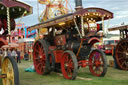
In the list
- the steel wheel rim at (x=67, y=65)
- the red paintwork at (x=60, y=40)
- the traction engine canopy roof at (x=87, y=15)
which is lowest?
the steel wheel rim at (x=67, y=65)

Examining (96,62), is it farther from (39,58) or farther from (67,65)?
(39,58)

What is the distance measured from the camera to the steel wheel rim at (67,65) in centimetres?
645

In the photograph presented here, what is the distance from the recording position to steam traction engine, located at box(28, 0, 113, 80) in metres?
6.43

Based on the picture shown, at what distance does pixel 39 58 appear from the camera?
7973 millimetres

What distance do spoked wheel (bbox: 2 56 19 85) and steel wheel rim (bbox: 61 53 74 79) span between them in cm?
257

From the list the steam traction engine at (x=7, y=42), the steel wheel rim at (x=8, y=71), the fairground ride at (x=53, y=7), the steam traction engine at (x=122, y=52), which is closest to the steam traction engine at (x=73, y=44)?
the steam traction engine at (x=122, y=52)

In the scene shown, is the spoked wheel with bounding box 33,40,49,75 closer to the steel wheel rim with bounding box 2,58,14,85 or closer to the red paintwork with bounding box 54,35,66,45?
the red paintwork with bounding box 54,35,66,45

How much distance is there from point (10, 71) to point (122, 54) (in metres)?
6.02

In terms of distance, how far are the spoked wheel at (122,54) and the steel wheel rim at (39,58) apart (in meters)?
3.44

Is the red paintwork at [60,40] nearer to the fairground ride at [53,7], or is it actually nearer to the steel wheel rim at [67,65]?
the steel wheel rim at [67,65]

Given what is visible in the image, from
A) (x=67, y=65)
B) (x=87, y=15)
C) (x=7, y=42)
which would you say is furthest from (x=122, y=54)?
(x=7, y=42)

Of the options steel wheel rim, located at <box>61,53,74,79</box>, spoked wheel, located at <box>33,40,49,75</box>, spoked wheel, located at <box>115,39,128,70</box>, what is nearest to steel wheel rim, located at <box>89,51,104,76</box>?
steel wheel rim, located at <box>61,53,74,79</box>

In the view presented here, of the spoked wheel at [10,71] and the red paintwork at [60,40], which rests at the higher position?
the red paintwork at [60,40]

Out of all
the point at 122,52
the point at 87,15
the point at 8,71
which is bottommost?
the point at 8,71
